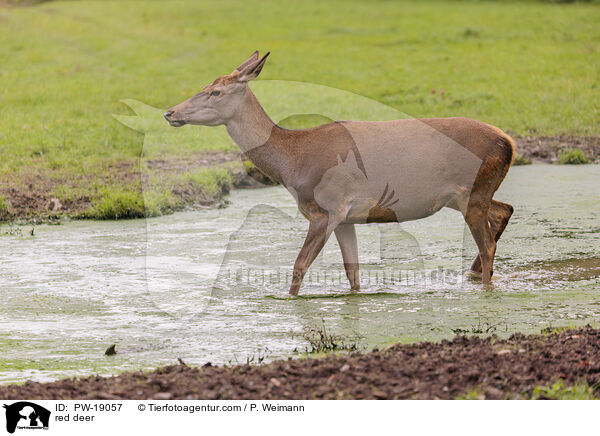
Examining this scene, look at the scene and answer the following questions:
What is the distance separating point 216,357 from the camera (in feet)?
21.4

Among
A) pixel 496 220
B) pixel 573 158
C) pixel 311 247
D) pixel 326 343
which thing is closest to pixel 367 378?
pixel 326 343

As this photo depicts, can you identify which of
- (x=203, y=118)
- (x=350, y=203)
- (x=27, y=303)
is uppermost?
(x=203, y=118)

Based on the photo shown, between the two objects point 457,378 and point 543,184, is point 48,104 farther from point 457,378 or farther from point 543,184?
point 457,378

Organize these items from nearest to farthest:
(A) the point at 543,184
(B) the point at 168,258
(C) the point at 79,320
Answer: (C) the point at 79,320 < (B) the point at 168,258 < (A) the point at 543,184

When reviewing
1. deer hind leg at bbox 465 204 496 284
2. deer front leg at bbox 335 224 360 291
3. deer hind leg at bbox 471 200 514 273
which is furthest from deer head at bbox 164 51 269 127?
deer hind leg at bbox 471 200 514 273

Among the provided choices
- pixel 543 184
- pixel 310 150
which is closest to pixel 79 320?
pixel 310 150

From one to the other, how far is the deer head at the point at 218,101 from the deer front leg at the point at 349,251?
4.94 ft

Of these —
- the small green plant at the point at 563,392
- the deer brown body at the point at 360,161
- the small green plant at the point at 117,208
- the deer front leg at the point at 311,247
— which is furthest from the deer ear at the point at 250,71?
the small green plant at the point at 117,208

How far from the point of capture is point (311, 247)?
8.55 m

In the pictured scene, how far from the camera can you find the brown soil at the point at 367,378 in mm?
5176

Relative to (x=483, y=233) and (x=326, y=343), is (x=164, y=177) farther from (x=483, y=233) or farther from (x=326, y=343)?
(x=326, y=343)

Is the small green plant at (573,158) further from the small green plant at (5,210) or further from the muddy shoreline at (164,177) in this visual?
the small green plant at (5,210)

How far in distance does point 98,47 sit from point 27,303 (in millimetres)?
21121

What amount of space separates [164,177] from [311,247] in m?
6.12
